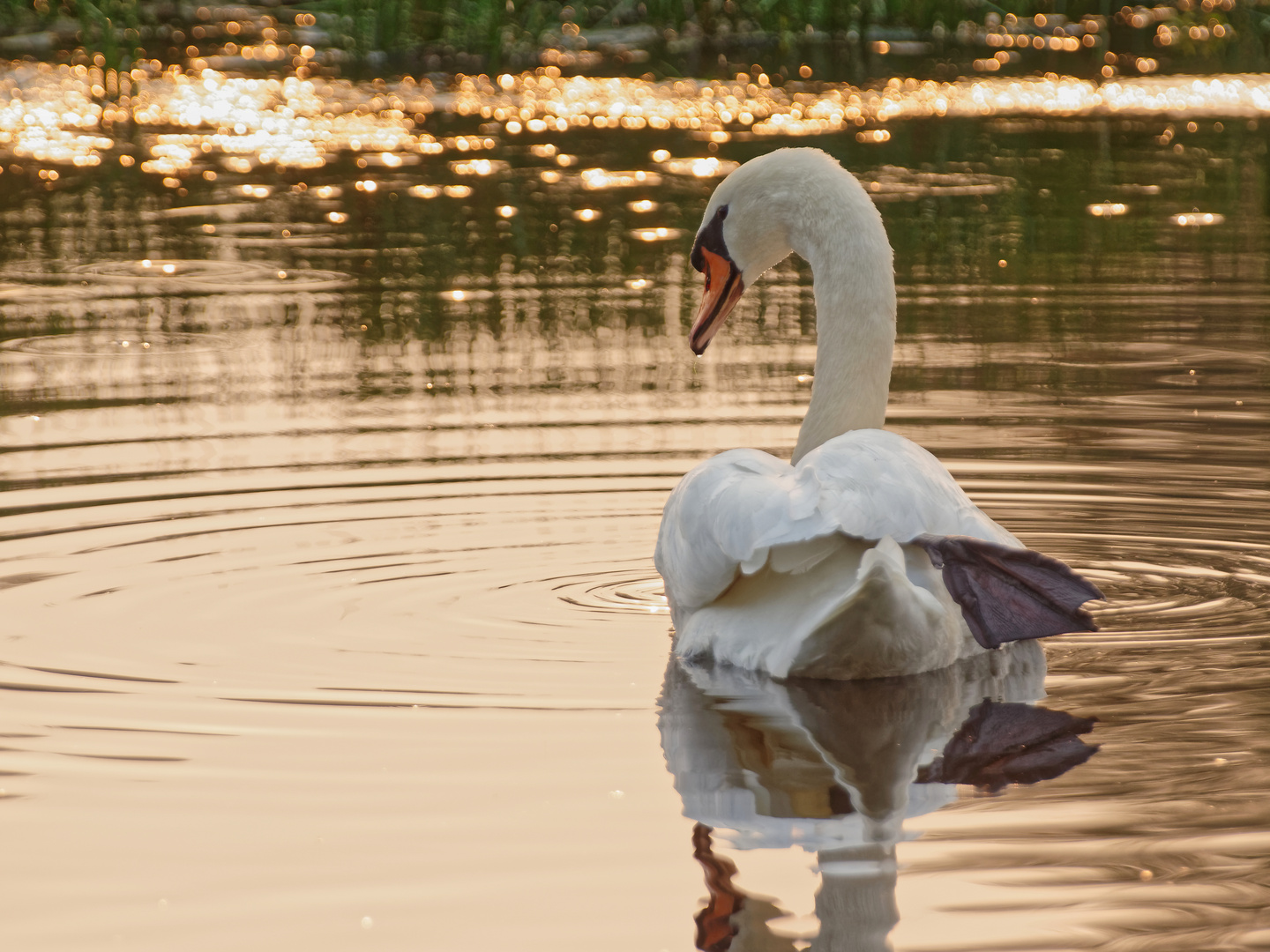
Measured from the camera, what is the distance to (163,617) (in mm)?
5602

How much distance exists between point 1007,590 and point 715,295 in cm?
201

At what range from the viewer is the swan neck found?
586 cm

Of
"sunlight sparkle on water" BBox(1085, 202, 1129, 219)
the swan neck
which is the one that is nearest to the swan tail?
the swan neck

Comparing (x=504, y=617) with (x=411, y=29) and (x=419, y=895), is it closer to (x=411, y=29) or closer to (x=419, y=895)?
(x=419, y=895)

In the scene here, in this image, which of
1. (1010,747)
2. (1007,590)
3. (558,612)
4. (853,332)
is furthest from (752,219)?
(1010,747)

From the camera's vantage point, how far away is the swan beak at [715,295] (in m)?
6.43

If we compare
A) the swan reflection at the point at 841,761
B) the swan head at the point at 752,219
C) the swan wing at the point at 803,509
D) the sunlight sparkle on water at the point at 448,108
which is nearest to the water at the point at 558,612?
the swan reflection at the point at 841,761

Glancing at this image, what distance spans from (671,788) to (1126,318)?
6628 mm

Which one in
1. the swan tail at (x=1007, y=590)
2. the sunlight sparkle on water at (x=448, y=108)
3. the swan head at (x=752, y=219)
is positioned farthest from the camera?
the sunlight sparkle on water at (x=448, y=108)

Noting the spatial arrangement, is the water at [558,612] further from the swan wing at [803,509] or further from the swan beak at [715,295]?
the swan beak at [715,295]

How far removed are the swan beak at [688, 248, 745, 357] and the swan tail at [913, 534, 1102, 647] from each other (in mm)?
1834

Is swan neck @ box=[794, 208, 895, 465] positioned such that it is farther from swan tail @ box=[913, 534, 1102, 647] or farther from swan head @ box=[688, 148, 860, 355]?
swan tail @ box=[913, 534, 1102, 647]

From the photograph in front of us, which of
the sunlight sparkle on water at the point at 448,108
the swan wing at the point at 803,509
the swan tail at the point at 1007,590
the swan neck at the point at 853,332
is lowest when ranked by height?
the swan tail at the point at 1007,590

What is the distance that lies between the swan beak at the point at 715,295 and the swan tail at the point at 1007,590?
1.83 metres
